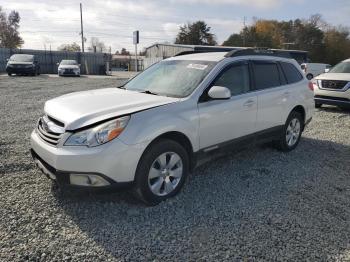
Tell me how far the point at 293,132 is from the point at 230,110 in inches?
86.1

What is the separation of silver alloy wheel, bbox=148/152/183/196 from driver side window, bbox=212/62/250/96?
120cm

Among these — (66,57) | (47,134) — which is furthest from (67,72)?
(47,134)

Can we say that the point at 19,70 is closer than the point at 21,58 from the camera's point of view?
Yes

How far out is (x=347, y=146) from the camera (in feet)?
22.3

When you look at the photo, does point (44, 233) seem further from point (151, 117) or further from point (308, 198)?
point (308, 198)

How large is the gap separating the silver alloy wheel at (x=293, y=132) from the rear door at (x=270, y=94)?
34 cm

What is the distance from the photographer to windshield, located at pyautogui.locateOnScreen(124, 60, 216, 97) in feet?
14.6

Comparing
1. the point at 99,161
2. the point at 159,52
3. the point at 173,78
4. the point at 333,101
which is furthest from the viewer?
the point at 159,52

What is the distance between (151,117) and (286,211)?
6.15 feet

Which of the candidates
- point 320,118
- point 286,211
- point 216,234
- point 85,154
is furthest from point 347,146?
point 85,154

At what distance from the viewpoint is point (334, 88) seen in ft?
34.5

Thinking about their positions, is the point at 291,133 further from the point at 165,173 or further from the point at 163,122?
the point at 163,122

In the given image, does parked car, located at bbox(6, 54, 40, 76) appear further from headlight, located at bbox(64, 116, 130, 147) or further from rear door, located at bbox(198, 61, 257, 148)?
headlight, located at bbox(64, 116, 130, 147)

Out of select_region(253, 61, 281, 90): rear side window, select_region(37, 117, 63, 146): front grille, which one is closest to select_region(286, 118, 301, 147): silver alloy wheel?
select_region(253, 61, 281, 90): rear side window
